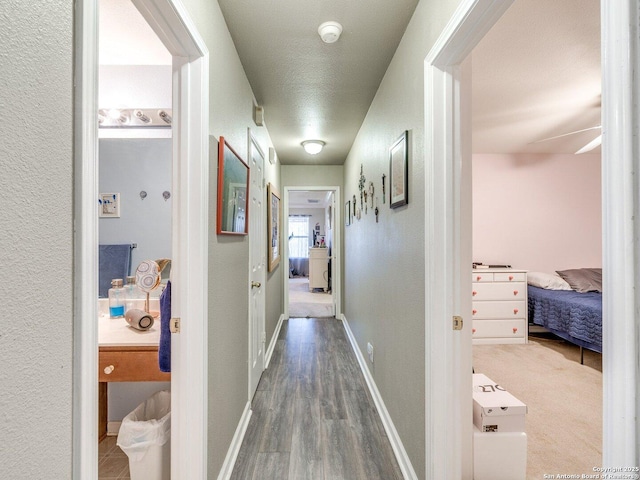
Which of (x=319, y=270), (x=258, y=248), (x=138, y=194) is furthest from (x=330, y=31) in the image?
(x=319, y=270)

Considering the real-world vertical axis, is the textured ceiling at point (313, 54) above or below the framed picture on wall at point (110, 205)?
above

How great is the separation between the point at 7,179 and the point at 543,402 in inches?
128

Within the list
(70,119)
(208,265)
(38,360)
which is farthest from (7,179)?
(208,265)

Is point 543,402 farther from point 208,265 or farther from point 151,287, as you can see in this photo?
point 151,287

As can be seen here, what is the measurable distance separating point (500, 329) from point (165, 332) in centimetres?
384

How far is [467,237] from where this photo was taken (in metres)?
1.35

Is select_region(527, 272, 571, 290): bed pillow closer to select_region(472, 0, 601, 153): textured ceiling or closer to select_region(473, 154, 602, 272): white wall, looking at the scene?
select_region(473, 154, 602, 272): white wall

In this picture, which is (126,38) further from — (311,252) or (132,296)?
(311,252)

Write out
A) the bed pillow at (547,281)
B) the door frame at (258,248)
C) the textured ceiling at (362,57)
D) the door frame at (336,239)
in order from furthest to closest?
→ the door frame at (336,239)
the bed pillow at (547,281)
the door frame at (258,248)
the textured ceiling at (362,57)

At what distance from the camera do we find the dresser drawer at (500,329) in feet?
12.2

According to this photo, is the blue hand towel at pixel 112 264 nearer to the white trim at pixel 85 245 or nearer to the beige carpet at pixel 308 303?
the white trim at pixel 85 245

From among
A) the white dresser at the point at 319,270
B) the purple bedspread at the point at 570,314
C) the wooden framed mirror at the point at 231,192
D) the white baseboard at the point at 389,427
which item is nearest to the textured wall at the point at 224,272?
the wooden framed mirror at the point at 231,192

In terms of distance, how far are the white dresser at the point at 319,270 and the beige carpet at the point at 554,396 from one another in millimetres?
4069

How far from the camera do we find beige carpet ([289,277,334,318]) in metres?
5.16
